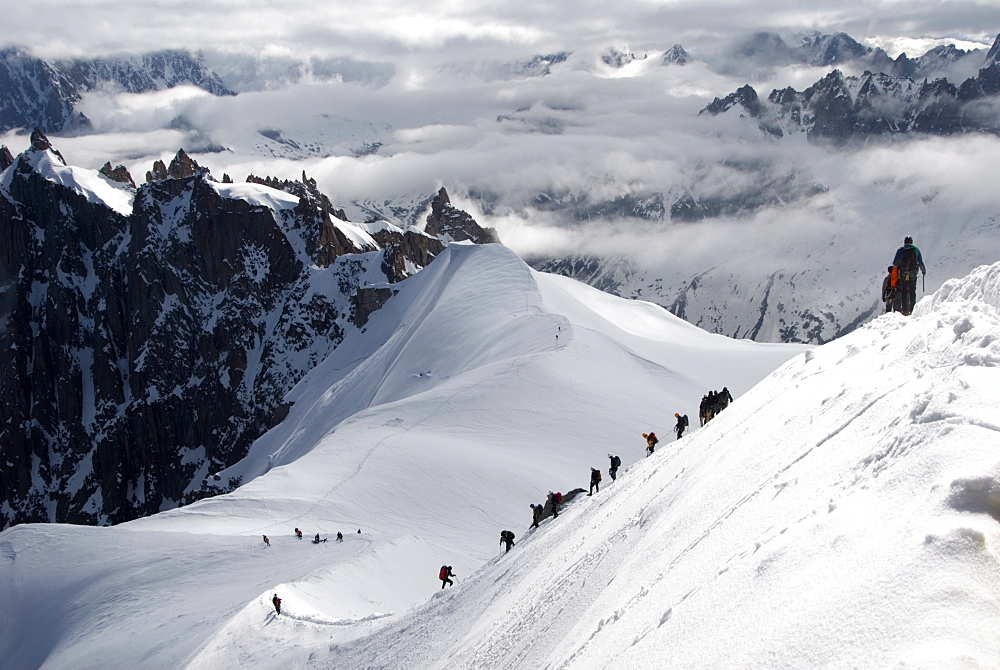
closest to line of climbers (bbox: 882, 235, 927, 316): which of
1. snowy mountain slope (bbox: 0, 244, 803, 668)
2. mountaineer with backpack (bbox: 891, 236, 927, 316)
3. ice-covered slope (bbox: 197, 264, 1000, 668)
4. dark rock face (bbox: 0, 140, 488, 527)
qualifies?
mountaineer with backpack (bbox: 891, 236, 927, 316)

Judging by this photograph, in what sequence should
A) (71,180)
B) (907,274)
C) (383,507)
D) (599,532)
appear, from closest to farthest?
(599,532) < (907,274) < (383,507) < (71,180)

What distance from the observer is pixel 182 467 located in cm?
17325

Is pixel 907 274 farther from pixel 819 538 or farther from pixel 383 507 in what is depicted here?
pixel 383 507

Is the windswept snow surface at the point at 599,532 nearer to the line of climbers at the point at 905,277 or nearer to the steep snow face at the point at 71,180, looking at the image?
the line of climbers at the point at 905,277

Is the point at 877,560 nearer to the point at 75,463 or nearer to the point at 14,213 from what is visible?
the point at 75,463

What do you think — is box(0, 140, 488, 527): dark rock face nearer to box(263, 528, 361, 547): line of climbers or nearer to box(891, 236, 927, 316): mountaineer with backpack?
box(263, 528, 361, 547): line of climbers

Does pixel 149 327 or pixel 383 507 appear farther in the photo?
pixel 149 327

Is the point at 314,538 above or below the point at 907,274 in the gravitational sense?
below

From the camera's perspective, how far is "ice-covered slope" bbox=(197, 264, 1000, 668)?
6.52 meters

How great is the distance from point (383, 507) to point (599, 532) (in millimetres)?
25532

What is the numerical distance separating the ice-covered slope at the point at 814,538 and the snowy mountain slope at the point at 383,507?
13.5 meters

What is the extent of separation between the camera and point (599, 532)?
16609 mm

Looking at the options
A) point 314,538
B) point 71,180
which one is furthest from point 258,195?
point 314,538

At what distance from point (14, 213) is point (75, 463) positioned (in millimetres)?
63494
